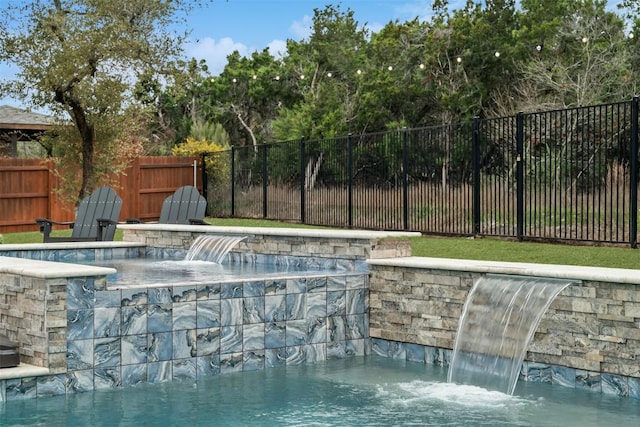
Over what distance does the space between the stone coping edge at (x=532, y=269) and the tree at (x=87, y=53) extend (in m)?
11.5

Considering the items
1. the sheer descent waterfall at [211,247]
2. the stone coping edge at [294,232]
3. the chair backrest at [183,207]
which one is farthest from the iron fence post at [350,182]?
the sheer descent waterfall at [211,247]

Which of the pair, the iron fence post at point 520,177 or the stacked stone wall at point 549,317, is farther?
the iron fence post at point 520,177

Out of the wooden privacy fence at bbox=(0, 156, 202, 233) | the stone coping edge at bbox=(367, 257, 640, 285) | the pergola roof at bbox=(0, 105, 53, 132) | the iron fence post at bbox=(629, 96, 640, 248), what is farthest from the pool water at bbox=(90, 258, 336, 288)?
the pergola roof at bbox=(0, 105, 53, 132)

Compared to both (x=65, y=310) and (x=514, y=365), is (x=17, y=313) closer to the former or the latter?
(x=65, y=310)

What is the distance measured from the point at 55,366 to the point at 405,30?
85.1ft

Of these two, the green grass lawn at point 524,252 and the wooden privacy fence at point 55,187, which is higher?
the wooden privacy fence at point 55,187

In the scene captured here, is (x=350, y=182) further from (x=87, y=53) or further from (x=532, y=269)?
(x=532, y=269)

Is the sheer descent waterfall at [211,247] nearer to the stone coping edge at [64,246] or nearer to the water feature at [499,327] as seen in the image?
the stone coping edge at [64,246]

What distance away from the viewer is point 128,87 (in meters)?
19.0

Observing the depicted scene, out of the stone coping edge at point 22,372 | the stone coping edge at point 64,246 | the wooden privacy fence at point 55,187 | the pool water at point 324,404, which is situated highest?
the wooden privacy fence at point 55,187

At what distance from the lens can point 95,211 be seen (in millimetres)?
13344

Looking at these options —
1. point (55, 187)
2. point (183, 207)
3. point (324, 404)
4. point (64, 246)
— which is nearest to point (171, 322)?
point (324, 404)

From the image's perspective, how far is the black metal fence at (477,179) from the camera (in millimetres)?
11117

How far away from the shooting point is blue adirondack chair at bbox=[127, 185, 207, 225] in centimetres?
1409
